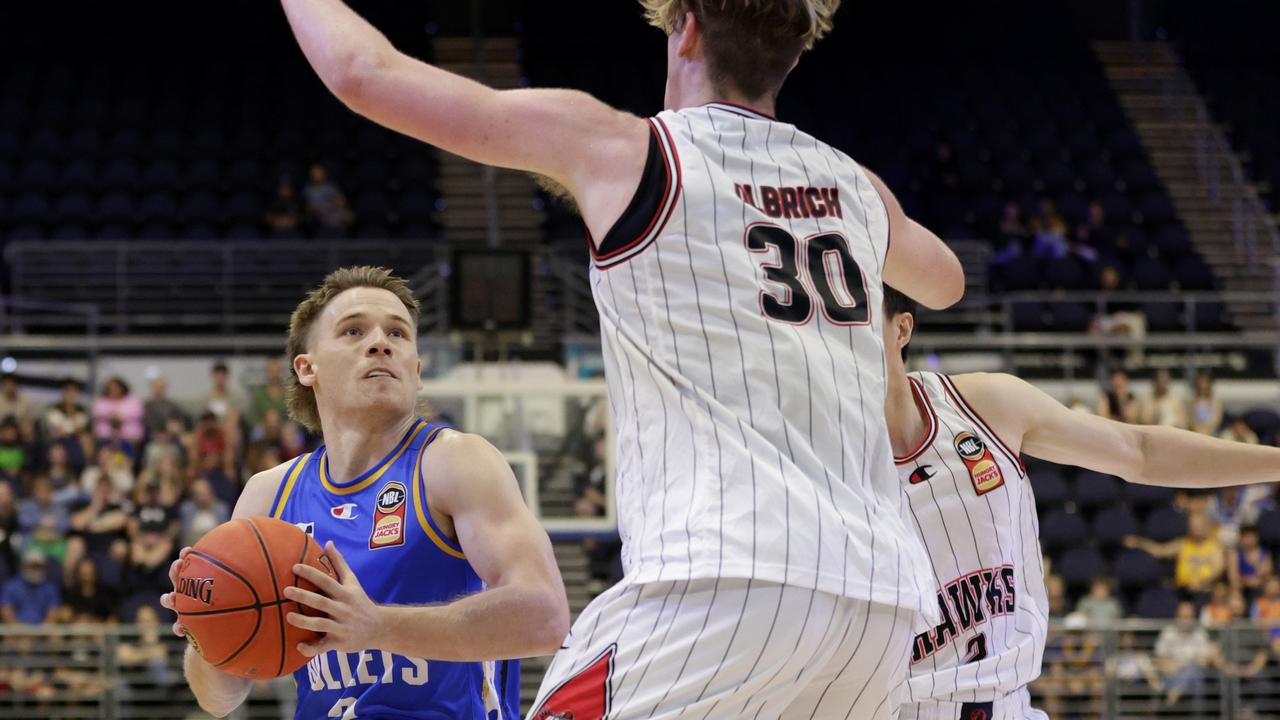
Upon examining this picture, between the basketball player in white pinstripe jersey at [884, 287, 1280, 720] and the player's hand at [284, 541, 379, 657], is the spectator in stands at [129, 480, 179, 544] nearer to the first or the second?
the basketball player in white pinstripe jersey at [884, 287, 1280, 720]

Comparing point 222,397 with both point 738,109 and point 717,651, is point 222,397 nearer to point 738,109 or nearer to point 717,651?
point 738,109

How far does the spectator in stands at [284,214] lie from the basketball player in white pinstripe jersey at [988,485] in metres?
14.1

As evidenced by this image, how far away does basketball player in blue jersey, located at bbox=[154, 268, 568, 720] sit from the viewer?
A: 3125 mm

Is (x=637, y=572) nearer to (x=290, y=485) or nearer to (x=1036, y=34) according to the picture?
(x=290, y=485)

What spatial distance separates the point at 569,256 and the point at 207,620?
514 inches

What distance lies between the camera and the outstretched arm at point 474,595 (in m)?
2.73

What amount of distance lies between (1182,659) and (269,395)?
26.1 feet

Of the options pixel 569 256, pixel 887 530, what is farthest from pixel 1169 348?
pixel 887 530

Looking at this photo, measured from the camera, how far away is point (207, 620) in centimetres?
309

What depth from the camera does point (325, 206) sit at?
17578mm

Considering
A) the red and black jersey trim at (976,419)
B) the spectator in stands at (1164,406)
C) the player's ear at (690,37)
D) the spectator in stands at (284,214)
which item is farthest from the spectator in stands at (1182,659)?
the spectator in stands at (284,214)

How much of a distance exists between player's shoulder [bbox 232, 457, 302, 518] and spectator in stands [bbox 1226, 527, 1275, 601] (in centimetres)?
1012

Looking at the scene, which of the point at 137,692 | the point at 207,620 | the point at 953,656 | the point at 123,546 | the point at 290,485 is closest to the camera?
the point at 207,620

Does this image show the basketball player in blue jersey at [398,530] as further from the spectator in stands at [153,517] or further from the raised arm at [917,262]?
the spectator in stands at [153,517]
